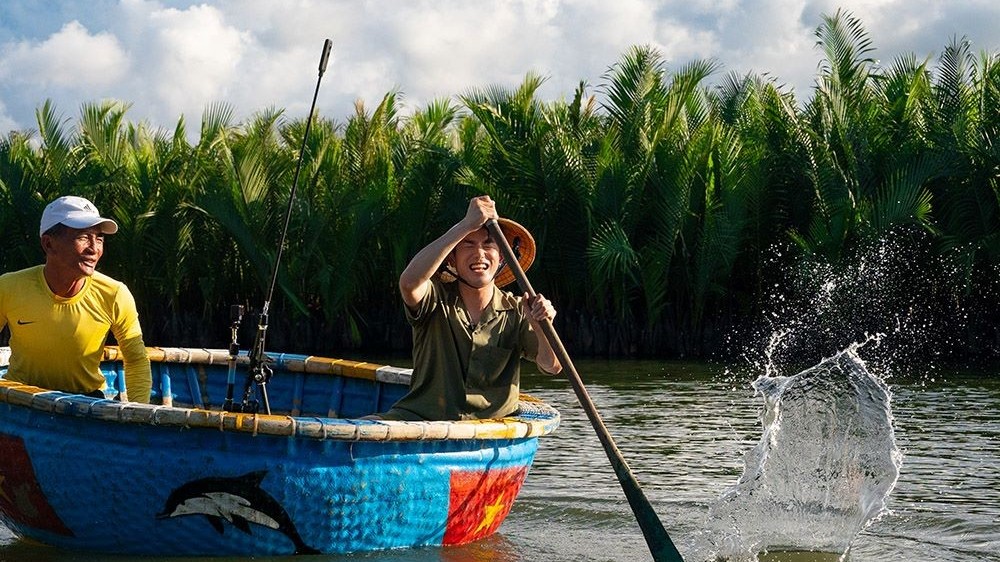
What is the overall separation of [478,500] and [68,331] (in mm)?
1688

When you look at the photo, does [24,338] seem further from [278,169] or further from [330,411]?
[278,169]

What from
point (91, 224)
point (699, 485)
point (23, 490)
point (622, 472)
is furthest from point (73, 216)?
point (699, 485)

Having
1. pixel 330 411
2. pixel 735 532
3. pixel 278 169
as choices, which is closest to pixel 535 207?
pixel 278 169

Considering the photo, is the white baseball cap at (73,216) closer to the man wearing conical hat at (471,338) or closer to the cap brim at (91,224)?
the cap brim at (91,224)

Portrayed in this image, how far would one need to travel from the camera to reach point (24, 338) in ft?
17.3

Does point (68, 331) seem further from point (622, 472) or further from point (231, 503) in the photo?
point (622, 472)

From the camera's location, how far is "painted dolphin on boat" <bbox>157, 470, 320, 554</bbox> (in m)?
4.77

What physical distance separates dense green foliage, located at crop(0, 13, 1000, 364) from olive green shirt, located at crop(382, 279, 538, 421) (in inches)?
382

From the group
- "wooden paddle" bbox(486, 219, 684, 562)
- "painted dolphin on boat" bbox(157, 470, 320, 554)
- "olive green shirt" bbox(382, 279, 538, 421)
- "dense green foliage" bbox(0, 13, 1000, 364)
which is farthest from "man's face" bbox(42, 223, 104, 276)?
"dense green foliage" bbox(0, 13, 1000, 364)

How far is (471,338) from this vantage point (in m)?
5.10

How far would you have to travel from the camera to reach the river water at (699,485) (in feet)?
17.7

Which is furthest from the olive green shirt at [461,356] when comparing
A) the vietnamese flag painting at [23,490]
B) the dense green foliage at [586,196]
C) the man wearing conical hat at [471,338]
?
the dense green foliage at [586,196]

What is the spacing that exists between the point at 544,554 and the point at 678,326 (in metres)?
11.4

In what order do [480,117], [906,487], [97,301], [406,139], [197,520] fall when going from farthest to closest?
[406,139] → [480,117] → [906,487] → [97,301] → [197,520]
